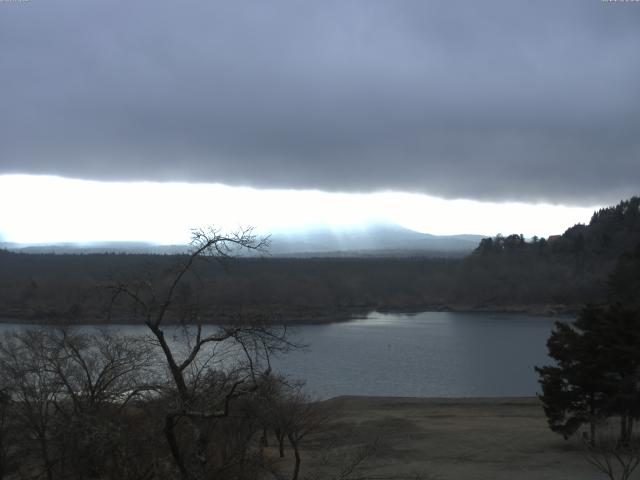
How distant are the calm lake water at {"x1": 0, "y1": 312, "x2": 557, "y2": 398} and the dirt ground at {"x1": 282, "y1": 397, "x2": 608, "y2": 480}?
131 inches

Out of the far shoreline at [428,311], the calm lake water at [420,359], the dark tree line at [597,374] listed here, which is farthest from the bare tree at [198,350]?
the far shoreline at [428,311]

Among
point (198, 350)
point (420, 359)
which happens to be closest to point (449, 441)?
point (198, 350)

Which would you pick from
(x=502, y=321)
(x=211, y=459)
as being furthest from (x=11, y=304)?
(x=211, y=459)

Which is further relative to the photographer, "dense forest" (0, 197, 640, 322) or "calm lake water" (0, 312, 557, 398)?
"dense forest" (0, 197, 640, 322)

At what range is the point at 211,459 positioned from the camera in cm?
687

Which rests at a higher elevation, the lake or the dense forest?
the dense forest

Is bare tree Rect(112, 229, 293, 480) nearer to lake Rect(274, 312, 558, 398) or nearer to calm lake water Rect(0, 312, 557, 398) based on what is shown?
lake Rect(274, 312, 558, 398)

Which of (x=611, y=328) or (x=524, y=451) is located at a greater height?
(x=611, y=328)

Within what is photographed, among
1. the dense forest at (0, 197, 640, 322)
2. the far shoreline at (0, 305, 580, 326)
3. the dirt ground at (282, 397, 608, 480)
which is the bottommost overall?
the far shoreline at (0, 305, 580, 326)

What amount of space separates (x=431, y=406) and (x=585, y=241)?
80.5 metres

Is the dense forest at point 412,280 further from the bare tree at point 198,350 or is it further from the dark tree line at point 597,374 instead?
the bare tree at point 198,350

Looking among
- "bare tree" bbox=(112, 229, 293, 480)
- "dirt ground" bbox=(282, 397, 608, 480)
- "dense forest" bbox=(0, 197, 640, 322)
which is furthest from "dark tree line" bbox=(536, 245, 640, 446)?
"dense forest" bbox=(0, 197, 640, 322)

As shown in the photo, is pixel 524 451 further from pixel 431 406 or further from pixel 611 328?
pixel 431 406

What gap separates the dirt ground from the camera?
15453 mm
